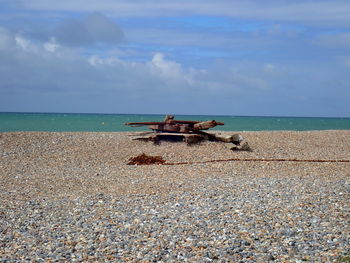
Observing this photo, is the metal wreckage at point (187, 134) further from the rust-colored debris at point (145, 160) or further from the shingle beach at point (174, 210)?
the rust-colored debris at point (145, 160)

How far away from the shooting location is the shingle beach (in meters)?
6.79

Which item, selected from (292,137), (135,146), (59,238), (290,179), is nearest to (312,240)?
(59,238)

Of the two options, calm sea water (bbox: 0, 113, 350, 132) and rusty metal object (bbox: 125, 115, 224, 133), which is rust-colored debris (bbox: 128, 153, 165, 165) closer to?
rusty metal object (bbox: 125, 115, 224, 133)

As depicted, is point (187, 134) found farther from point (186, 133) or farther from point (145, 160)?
point (145, 160)

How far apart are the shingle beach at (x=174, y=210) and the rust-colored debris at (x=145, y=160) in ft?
1.04

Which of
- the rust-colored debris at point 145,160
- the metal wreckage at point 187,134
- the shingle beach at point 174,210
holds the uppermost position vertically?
the metal wreckage at point 187,134

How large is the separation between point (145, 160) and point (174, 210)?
7.76 meters

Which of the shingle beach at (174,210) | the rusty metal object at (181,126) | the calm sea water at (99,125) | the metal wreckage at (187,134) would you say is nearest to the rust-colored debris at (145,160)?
the shingle beach at (174,210)

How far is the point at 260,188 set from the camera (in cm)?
1117

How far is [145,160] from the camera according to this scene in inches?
660

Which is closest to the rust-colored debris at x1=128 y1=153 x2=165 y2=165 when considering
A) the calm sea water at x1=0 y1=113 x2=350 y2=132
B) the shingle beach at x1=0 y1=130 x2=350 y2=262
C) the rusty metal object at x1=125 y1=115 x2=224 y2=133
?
the shingle beach at x1=0 y1=130 x2=350 y2=262

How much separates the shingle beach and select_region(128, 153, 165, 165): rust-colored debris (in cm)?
32

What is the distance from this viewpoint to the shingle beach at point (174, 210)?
22.3 ft

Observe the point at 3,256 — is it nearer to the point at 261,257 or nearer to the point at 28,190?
the point at 261,257
